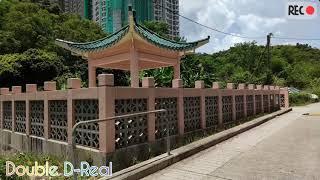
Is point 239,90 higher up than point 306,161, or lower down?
higher up

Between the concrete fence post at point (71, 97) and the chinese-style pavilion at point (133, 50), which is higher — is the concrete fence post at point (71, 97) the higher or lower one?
the lower one

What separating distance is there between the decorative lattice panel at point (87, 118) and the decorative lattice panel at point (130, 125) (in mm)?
470

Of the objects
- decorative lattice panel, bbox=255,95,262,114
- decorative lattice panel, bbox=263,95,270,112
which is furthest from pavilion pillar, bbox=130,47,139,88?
decorative lattice panel, bbox=263,95,270,112

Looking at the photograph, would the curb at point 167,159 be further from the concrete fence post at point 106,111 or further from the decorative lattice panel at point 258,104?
the decorative lattice panel at point 258,104

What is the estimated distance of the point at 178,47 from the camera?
1472cm

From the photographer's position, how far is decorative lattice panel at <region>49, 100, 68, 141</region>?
8961 millimetres

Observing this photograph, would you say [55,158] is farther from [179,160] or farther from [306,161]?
[306,161]

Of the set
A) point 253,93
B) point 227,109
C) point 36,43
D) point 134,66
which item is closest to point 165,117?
point 134,66

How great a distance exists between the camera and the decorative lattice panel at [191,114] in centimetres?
1032

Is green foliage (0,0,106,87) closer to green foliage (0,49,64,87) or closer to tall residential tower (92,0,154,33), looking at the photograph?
green foliage (0,49,64,87)

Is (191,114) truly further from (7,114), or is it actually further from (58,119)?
(7,114)

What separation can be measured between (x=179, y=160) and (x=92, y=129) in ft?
6.80

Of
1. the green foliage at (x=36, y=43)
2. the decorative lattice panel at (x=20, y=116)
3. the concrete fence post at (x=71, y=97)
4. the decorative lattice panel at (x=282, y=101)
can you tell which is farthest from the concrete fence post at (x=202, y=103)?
the decorative lattice panel at (x=282, y=101)

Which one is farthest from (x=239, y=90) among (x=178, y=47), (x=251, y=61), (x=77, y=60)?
(x=251, y=61)
